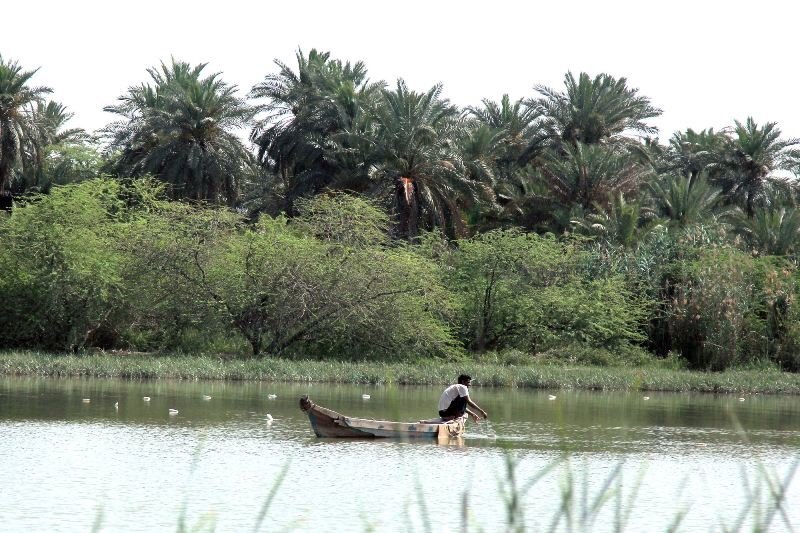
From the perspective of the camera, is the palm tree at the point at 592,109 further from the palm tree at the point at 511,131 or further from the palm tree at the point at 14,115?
the palm tree at the point at 14,115

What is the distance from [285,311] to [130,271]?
17.9 ft

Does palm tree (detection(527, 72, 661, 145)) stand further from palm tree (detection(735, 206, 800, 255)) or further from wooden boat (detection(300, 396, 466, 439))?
wooden boat (detection(300, 396, 466, 439))

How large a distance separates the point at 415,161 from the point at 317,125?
492 cm

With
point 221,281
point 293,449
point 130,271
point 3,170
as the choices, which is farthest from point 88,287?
point 293,449

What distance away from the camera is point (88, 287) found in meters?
40.7

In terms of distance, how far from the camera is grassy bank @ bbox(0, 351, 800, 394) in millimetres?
36094

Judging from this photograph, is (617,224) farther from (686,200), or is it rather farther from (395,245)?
(395,245)

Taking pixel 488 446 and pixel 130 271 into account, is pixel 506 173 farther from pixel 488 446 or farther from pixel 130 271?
pixel 488 446

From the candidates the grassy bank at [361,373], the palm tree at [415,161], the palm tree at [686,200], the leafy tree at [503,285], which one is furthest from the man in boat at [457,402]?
the palm tree at [686,200]

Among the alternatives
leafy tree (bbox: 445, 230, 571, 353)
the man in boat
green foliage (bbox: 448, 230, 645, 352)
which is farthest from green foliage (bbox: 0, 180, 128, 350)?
the man in boat

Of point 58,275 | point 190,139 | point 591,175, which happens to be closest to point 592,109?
point 591,175

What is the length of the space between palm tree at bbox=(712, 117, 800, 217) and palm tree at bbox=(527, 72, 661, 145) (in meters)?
6.21

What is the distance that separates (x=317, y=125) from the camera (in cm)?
5028

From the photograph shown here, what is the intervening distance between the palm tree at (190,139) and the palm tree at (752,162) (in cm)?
2202
